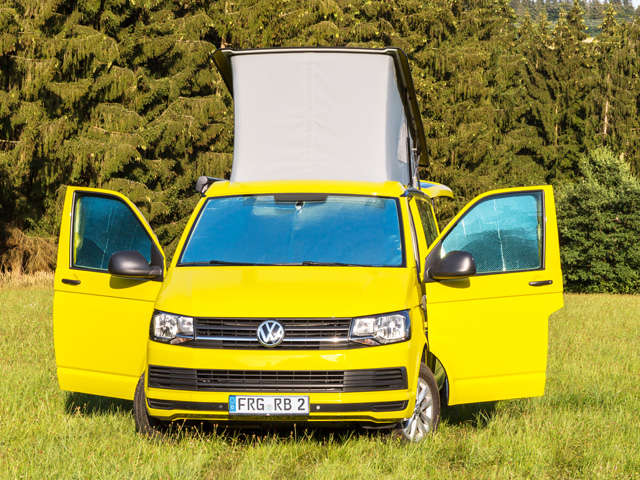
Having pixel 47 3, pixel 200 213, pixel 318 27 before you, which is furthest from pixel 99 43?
pixel 200 213

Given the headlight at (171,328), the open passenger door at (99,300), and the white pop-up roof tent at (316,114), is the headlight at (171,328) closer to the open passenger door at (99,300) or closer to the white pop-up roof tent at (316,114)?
the open passenger door at (99,300)

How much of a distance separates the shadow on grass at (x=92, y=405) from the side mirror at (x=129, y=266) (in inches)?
57.1

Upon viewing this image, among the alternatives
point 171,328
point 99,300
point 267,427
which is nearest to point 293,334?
point 171,328

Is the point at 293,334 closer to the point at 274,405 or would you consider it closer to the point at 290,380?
the point at 290,380

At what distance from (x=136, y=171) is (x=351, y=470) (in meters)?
25.1

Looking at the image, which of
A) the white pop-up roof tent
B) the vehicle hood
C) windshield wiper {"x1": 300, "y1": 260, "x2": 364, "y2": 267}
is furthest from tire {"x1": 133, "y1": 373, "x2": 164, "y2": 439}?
the white pop-up roof tent

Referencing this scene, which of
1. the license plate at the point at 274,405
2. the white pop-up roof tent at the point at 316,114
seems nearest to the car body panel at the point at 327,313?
the license plate at the point at 274,405

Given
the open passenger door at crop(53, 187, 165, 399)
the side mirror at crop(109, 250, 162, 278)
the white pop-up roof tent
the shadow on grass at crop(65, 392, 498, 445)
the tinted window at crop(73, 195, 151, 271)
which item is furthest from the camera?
the white pop-up roof tent

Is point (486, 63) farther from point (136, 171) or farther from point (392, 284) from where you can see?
point (392, 284)

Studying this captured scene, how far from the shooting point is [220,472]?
5324 mm

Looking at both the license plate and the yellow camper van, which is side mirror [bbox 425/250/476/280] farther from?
the license plate

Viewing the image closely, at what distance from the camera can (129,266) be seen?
6285mm

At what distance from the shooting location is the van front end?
5.49 metres

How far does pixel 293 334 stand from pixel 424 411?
1.38m
